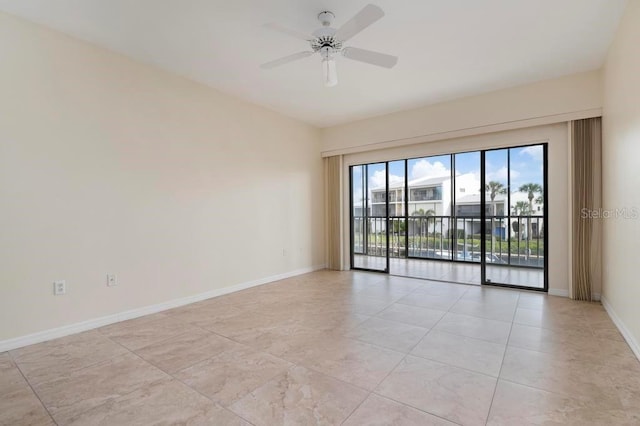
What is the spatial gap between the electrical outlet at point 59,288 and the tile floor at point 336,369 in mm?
434

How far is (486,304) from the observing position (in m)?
3.69

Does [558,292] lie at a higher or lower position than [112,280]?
lower

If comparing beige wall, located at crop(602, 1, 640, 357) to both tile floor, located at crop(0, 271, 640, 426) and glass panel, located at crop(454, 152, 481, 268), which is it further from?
glass panel, located at crop(454, 152, 481, 268)

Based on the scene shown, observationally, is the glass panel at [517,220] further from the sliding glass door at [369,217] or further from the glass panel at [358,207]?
the glass panel at [358,207]

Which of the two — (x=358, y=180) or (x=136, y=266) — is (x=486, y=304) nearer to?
(x=358, y=180)

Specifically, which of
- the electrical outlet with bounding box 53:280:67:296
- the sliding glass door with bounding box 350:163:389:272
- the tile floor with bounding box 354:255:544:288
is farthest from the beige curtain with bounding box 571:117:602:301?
the electrical outlet with bounding box 53:280:67:296

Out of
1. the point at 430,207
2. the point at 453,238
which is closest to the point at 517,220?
the point at 453,238

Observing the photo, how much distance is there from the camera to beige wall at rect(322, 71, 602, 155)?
3789 millimetres

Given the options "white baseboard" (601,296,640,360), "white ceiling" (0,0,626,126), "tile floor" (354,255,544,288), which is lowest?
"tile floor" (354,255,544,288)

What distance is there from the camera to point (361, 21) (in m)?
2.19

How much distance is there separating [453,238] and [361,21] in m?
5.82

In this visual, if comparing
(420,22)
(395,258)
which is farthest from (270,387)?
(395,258)

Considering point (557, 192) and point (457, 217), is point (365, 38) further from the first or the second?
point (457, 217)

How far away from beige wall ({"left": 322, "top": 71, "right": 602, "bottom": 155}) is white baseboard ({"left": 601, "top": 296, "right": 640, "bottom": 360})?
7.38 feet
